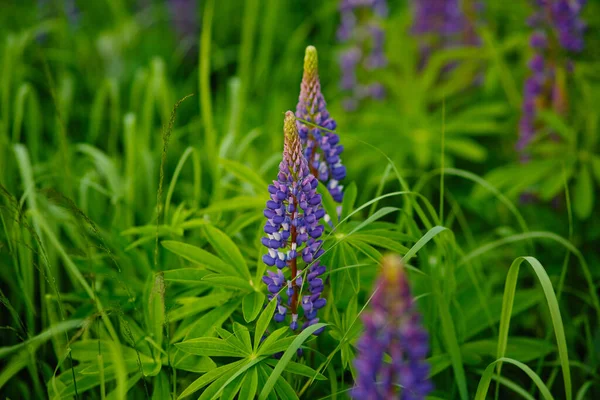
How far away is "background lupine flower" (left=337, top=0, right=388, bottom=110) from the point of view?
146 inches

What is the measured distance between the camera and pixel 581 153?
2.80 m

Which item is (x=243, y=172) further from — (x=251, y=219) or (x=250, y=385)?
(x=250, y=385)

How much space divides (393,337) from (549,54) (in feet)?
7.91

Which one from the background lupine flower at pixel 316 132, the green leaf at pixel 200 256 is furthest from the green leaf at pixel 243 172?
the green leaf at pixel 200 256

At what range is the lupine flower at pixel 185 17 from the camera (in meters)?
4.95

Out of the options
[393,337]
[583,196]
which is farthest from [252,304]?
[583,196]

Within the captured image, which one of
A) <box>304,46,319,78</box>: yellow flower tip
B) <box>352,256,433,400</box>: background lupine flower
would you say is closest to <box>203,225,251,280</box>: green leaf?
<box>304,46,319,78</box>: yellow flower tip

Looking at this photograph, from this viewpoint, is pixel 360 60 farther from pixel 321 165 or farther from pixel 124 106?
pixel 321 165

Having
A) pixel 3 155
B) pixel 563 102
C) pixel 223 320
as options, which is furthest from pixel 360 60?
pixel 223 320

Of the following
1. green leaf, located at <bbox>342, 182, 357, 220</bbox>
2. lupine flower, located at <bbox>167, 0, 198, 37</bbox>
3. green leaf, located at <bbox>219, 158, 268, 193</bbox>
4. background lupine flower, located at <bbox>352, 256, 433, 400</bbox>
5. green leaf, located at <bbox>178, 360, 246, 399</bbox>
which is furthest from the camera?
lupine flower, located at <bbox>167, 0, 198, 37</bbox>

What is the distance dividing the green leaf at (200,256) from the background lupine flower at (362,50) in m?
2.13

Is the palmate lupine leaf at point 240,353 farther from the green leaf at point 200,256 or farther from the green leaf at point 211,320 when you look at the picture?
the green leaf at point 200,256

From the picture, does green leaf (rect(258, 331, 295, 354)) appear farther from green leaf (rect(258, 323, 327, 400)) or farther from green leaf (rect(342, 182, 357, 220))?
green leaf (rect(342, 182, 357, 220))

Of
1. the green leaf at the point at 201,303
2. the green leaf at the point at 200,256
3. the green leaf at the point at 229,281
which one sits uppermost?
the green leaf at the point at 200,256
